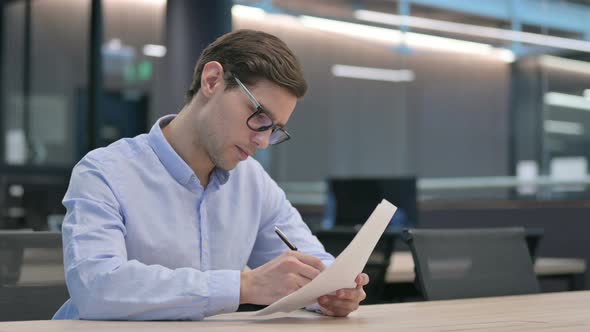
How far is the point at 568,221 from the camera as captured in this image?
5695 millimetres

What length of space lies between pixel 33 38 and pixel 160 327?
303 inches

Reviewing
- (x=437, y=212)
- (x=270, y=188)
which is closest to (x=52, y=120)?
(x=437, y=212)

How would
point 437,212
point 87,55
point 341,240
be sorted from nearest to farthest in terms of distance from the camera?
point 341,240, point 437,212, point 87,55

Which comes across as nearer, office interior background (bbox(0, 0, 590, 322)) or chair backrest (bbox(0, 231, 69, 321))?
chair backrest (bbox(0, 231, 69, 321))

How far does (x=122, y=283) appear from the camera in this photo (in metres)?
1.69

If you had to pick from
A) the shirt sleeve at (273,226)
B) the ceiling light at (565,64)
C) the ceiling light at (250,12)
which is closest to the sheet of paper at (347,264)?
the shirt sleeve at (273,226)

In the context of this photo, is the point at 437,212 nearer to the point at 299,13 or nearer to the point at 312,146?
the point at 312,146

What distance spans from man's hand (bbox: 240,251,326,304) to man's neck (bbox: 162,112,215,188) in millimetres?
395

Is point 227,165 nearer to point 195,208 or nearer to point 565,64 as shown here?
point 195,208

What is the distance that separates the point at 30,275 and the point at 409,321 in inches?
38.3

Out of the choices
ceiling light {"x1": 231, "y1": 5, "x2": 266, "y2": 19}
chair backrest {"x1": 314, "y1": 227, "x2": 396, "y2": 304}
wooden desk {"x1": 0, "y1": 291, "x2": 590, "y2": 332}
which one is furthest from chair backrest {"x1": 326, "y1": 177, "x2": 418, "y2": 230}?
wooden desk {"x1": 0, "y1": 291, "x2": 590, "y2": 332}

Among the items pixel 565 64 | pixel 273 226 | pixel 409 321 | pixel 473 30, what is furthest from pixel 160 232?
pixel 473 30

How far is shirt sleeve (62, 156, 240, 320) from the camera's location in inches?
66.6

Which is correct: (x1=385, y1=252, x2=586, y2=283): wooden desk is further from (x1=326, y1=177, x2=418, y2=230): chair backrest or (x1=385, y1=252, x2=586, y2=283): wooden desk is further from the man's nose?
the man's nose
